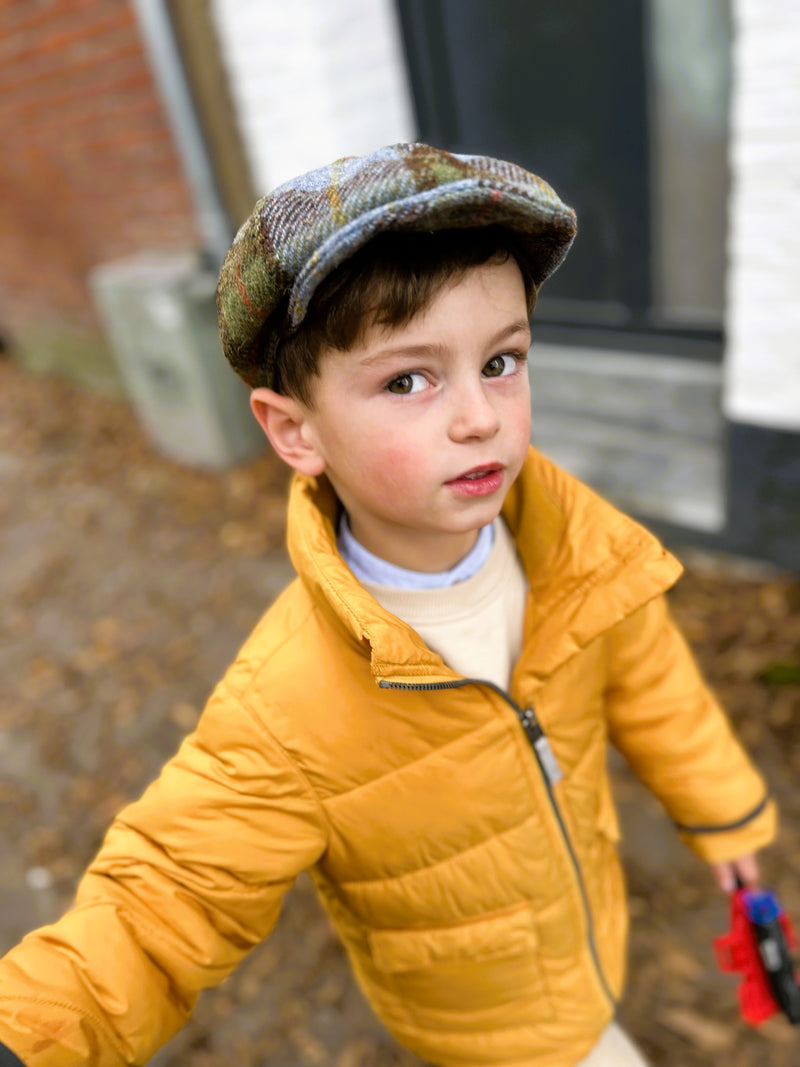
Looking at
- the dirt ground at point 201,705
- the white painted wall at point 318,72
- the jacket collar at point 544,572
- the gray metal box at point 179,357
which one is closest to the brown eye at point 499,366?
the jacket collar at point 544,572

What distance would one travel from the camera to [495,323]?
1.09m

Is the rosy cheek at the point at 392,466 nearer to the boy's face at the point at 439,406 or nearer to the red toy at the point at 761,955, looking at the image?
the boy's face at the point at 439,406

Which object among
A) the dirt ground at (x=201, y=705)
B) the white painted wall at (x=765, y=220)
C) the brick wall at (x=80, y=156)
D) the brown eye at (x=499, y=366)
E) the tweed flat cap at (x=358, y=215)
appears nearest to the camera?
the tweed flat cap at (x=358, y=215)

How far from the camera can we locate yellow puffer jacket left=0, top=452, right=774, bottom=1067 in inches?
44.9

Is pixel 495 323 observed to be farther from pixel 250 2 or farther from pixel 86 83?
pixel 86 83

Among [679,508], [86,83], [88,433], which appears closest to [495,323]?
[679,508]

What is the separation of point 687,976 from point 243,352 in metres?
2.07

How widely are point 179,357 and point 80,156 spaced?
1.56 metres

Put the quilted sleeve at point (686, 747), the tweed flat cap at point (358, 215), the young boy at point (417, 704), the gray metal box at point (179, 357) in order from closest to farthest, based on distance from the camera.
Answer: the tweed flat cap at point (358, 215) → the young boy at point (417, 704) → the quilted sleeve at point (686, 747) → the gray metal box at point (179, 357)

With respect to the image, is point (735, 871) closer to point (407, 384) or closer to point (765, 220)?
point (407, 384)

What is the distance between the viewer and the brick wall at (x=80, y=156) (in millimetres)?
4406

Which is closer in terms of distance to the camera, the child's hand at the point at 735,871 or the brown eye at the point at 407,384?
the brown eye at the point at 407,384

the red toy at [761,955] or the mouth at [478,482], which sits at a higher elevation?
the mouth at [478,482]

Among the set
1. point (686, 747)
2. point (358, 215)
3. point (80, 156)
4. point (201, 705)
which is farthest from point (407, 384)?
point (80, 156)
